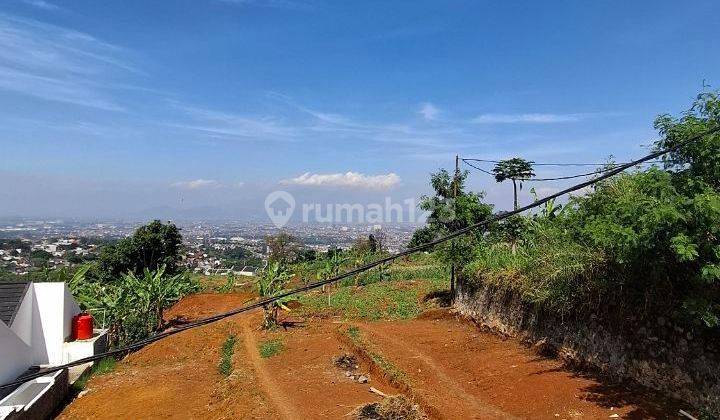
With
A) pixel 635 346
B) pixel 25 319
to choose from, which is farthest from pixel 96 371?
pixel 635 346

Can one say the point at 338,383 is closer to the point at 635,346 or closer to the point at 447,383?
the point at 447,383

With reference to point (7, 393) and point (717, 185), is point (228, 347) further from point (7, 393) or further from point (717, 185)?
point (717, 185)

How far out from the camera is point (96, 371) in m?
12.8

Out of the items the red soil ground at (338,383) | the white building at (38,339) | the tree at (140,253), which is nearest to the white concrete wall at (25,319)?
the white building at (38,339)

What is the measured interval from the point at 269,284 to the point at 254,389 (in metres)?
8.60

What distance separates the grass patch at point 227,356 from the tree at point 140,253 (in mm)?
13849

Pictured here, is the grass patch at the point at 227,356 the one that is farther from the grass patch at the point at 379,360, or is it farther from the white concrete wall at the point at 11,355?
the white concrete wall at the point at 11,355

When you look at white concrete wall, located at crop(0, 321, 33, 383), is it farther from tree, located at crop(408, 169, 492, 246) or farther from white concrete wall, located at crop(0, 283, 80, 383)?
tree, located at crop(408, 169, 492, 246)

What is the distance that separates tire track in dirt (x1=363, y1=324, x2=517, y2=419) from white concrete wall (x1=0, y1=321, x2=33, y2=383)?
28.3ft

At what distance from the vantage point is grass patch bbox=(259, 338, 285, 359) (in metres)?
13.8

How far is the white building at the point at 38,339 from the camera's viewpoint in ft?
31.4

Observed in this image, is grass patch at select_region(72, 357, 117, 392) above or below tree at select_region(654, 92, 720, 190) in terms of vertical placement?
below

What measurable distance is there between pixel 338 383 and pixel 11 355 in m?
7.06

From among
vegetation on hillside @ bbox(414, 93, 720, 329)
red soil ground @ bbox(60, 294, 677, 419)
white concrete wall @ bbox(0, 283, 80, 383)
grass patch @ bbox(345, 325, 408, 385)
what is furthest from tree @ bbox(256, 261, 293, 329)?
vegetation on hillside @ bbox(414, 93, 720, 329)
